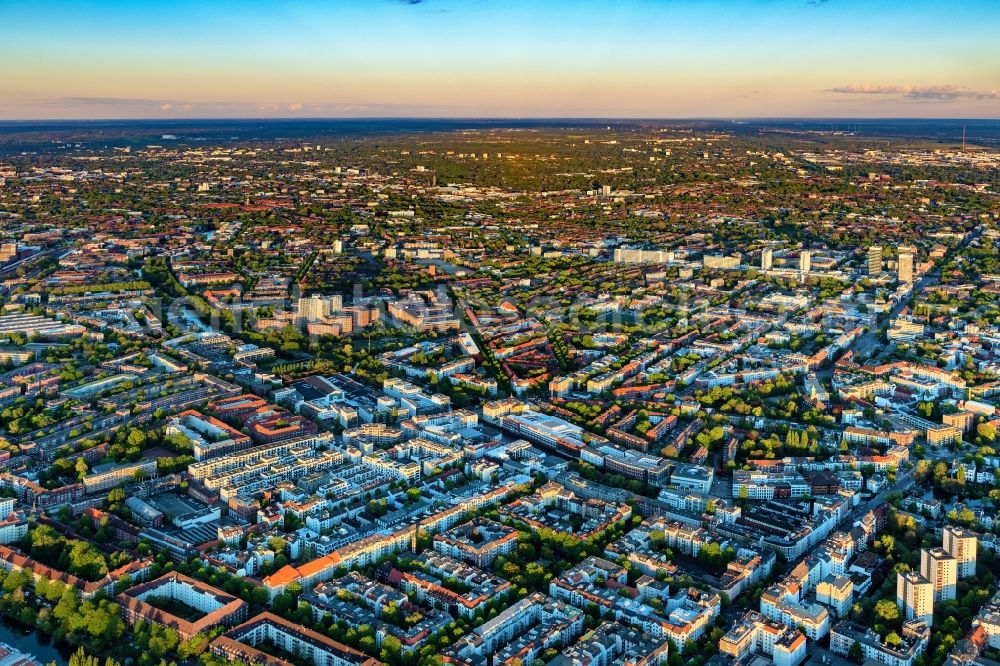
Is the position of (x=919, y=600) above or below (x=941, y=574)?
below

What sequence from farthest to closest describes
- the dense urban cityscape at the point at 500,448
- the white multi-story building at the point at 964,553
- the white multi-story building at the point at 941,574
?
the white multi-story building at the point at 964,553, the white multi-story building at the point at 941,574, the dense urban cityscape at the point at 500,448

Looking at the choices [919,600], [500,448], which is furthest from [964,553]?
[500,448]

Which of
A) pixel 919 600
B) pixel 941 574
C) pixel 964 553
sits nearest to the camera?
pixel 919 600

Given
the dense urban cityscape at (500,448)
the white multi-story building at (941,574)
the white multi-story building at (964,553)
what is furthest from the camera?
the white multi-story building at (964,553)

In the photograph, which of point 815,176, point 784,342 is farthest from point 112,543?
point 815,176

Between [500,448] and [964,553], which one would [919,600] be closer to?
[964,553]

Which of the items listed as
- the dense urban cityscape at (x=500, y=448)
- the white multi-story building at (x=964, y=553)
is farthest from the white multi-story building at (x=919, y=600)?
the white multi-story building at (x=964, y=553)

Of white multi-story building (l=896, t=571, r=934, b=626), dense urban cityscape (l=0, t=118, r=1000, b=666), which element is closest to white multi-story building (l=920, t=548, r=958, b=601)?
dense urban cityscape (l=0, t=118, r=1000, b=666)

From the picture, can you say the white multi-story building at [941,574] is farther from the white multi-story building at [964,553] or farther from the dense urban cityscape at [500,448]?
the white multi-story building at [964,553]

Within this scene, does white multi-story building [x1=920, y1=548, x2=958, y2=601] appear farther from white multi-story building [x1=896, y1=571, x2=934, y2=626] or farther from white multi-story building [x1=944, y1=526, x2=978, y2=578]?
white multi-story building [x1=944, y1=526, x2=978, y2=578]
